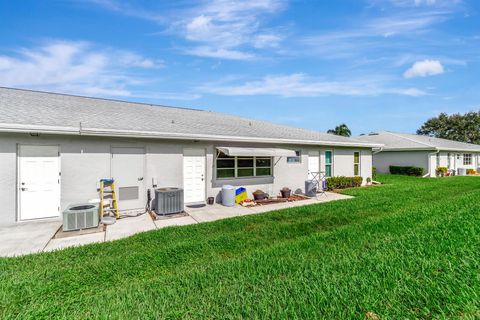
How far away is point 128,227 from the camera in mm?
6719

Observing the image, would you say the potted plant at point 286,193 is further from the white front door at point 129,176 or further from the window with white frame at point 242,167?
the white front door at point 129,176

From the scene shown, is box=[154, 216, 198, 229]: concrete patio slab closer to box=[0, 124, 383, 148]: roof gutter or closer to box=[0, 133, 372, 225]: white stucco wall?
box=[0, 133, 372, 225]: white stucco wall

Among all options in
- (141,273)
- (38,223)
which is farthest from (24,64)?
(141,273)

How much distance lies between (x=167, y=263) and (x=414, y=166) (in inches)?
984

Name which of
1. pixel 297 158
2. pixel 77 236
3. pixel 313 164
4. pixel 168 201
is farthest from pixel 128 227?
pixel 313 164

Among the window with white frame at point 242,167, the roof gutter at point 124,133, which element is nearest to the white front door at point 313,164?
the roof gutter at point 124,133

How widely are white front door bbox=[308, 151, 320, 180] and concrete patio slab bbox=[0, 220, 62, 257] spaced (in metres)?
11.7

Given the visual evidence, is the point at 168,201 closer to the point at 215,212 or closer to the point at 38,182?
the point at 215,212

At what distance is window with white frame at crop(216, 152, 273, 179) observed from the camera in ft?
33.7

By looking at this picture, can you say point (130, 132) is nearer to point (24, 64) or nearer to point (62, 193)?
point (62, 193)

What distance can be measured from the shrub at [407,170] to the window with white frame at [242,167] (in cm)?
1729

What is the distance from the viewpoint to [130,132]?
7.88 meters

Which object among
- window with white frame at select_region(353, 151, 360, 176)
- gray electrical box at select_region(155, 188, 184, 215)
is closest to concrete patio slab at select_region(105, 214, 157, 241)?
gray electrical box at select_region(155, 188, 184, 215)

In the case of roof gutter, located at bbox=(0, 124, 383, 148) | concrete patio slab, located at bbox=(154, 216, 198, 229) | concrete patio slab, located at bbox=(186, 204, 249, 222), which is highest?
roof gutter, located at bbox=(0, 124, 383, 148)
